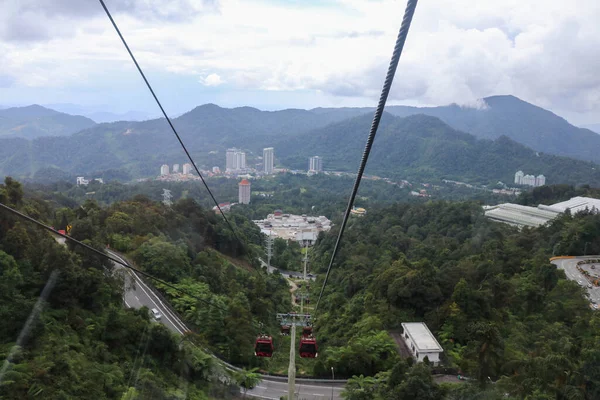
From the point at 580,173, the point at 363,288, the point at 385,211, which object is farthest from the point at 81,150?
the point at 580,173

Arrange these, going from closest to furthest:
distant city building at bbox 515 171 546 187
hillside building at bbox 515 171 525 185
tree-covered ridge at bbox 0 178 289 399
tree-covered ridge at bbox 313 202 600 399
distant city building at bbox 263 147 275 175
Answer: tree-covered ridge at bbox 0 178 289 399 → tree-covered ridge at bbox 313 202 600 399 → distant city building at bbox 515 171 546 187 → hillside building at bbox 515 171 525 185 → distant city building at bbox 263 147 275 175

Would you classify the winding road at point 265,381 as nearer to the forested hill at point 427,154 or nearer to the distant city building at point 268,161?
the forested hill at point 427,154

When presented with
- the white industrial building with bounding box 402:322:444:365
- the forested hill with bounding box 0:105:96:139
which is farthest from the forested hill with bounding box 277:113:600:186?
the white industrial building with bounding box 402:322:444:365

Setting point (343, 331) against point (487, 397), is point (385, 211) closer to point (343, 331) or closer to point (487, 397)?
point (343, 331)

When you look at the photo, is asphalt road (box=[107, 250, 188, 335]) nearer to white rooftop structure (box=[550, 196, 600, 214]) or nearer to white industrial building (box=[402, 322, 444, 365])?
white industrial building (box=[402, 322, 444, 365])

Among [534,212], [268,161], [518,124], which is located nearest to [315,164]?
[268,161]

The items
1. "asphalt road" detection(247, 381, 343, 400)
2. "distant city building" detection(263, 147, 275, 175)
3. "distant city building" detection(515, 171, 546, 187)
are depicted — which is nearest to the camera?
"asphalt road" detection(247, 381, 343, 400)

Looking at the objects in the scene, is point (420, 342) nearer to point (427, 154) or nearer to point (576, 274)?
point (576, 274)
